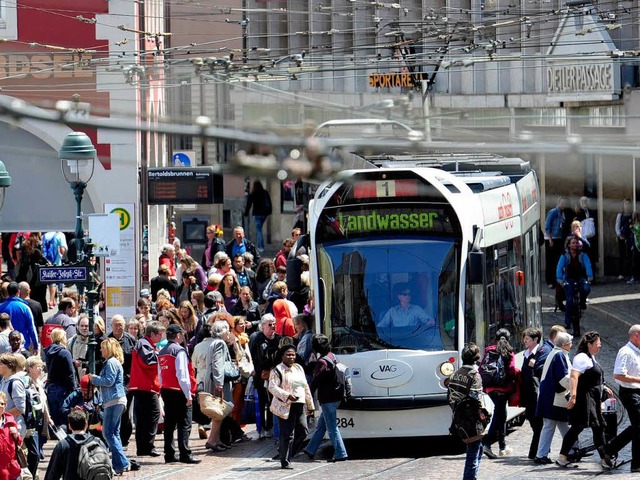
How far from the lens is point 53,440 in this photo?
20.6 meters

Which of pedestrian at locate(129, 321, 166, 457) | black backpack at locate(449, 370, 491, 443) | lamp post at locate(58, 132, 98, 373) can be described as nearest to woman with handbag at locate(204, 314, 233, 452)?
pedestrian at locate(129, 321, 166, 457)

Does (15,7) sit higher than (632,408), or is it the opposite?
(15,7)

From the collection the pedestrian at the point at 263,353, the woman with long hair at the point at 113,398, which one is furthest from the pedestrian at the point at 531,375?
the woman with long hair at the point at 113,398

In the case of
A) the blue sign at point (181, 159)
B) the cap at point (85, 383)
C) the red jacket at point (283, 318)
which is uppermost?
the blue sign at point (181, 159)

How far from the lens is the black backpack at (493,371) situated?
61.1ft

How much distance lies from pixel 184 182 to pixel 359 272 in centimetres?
1064

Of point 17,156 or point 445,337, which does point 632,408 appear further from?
point 17,156

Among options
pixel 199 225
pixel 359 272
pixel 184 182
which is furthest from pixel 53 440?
pixel 199 225

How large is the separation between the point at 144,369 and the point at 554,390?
4.15 m

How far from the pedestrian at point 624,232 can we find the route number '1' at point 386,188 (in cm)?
1547

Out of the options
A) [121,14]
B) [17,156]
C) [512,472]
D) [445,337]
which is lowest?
[512,472]

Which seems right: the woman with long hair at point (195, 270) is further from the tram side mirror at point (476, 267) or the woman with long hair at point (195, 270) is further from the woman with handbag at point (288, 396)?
the tram side mirror at point (476, 267)

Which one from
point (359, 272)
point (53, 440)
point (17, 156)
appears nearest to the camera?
point (359, 272)

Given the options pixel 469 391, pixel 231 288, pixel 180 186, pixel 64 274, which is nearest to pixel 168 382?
pixel 64 274
